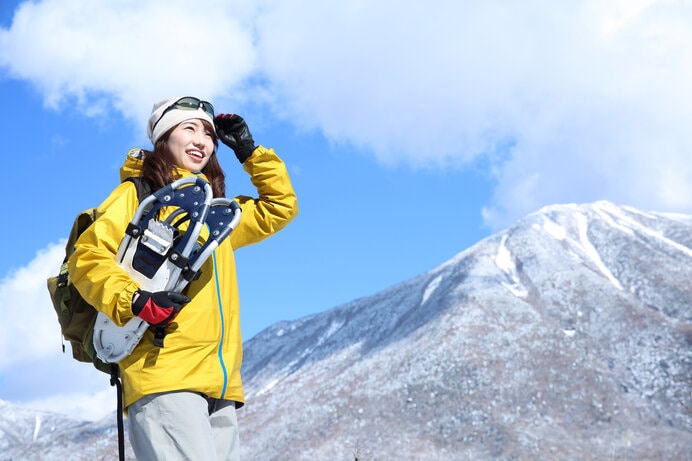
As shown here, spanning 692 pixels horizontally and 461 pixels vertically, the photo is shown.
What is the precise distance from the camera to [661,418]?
4066 centimetres

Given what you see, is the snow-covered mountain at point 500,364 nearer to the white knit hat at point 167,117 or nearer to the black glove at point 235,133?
the black glove at point 235,133

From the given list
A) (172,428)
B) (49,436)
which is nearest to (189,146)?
(172,428)

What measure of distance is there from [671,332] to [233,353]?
50592mm

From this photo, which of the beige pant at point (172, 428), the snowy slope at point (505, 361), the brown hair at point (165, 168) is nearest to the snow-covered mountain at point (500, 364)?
the snowy slope at point (505, 361)

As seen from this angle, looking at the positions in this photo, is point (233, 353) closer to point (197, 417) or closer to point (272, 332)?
point (197, 417)

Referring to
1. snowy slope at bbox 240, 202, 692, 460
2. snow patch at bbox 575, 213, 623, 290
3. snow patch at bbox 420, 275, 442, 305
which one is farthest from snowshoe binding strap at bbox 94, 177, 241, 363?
snow patch at bbox 575, 213, 623, 290

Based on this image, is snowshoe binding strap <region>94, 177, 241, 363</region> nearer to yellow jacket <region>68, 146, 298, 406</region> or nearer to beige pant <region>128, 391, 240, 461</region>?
yellow jacket <region>68, 146, 298, 406</region>

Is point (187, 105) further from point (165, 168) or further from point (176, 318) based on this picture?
point (176, 318)

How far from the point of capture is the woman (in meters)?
2.91

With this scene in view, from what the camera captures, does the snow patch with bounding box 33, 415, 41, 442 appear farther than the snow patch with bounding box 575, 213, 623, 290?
Yes

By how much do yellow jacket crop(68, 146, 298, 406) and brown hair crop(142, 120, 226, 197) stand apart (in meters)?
0.09

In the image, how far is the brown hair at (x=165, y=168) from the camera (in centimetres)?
346

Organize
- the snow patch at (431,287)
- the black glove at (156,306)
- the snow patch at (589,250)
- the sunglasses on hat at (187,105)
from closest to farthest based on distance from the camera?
the black glove at (156,306), the sunglasses on hat at (187,105), the snow patch at (589,250), the snow patch at (431,287)

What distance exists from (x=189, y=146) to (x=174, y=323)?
3.43 feet
